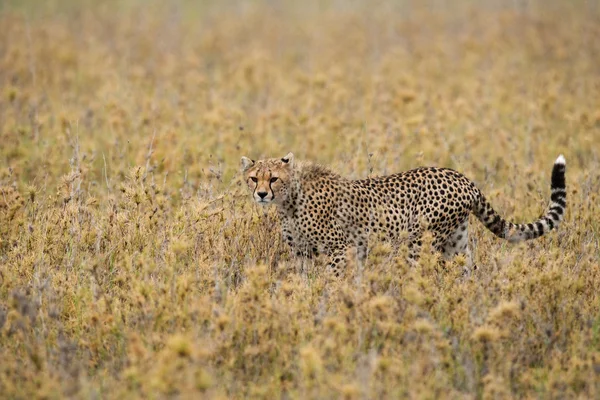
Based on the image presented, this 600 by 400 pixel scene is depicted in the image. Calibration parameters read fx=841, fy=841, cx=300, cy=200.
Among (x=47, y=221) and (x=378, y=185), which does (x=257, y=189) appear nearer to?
(x=378, y=185)

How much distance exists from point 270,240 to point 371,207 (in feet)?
2.07

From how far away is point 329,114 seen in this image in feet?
27.1

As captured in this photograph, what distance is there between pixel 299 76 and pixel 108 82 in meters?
2.15

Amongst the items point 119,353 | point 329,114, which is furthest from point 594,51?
point 119,353

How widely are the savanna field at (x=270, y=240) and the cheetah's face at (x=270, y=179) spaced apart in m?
0.23

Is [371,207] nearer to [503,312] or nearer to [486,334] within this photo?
[503,312]

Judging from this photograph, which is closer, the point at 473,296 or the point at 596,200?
the point at 473,296

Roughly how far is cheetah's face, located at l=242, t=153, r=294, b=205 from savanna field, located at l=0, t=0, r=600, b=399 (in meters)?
0.23

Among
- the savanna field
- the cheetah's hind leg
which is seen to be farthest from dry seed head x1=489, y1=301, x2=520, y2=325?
the cheetah's hind leg

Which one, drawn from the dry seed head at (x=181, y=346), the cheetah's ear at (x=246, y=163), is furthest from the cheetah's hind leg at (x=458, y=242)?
the dry seed head at (x=181, y=346)

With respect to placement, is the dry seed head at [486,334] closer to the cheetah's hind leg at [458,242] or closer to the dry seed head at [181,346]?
the dry seed head at [181,346]

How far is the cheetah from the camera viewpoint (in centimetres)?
480

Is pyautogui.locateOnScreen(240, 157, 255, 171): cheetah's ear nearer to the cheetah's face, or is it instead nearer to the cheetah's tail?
the cheetah's face

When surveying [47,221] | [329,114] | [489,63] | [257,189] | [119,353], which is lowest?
[119,353]
